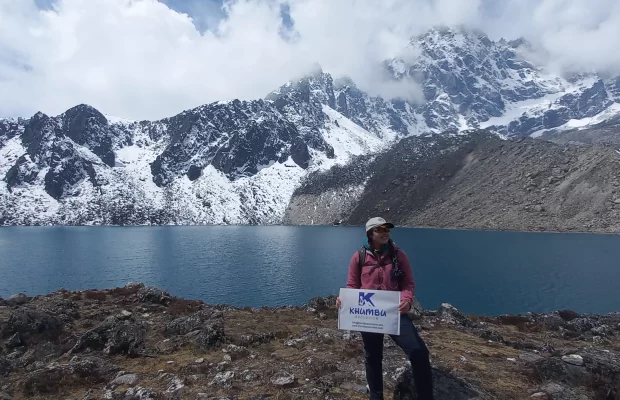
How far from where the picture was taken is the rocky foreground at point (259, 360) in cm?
1094

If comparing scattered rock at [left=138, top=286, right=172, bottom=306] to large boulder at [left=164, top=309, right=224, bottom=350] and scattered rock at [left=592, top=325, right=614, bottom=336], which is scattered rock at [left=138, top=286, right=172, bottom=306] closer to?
large boulder at [left=164, top=309, right=224, bottom=350]

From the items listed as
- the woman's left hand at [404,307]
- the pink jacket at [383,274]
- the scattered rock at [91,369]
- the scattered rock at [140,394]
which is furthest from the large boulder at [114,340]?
the woman's left hand at [404,307]

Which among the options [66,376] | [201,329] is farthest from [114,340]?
[201,329]

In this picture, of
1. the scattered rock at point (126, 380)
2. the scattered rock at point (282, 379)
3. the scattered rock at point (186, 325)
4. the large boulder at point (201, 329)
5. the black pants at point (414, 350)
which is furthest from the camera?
the scattered rock at point (186, 325)

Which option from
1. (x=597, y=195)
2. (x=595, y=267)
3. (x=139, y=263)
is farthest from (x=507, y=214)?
(x=139, y=263)

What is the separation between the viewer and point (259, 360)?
14086mm

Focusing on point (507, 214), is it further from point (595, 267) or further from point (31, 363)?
point (31, 363)

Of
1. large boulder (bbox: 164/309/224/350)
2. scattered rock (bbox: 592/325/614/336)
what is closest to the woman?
large boulder (bbox: 164/309/224/350)

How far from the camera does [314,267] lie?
272ft

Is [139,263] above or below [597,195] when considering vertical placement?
below

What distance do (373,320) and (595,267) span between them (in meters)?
89.5

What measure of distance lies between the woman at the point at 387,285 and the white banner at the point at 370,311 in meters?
0.19

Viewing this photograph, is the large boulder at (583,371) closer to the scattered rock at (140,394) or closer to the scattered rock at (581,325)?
the scattered rock at (140,394)

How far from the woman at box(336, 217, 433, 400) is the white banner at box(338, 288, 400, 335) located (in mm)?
185
